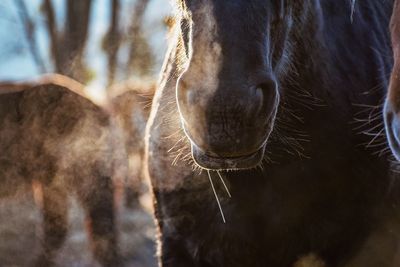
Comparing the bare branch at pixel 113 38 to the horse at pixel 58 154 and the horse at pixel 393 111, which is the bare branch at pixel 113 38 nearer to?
the horse at pixel 58 154

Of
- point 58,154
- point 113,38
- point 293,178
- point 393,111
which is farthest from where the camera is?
point 113,38

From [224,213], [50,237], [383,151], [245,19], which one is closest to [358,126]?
[383,151]

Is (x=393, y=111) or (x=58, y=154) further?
(x=58, y=154)

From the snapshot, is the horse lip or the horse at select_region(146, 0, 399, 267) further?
the horse at select_region(146, 0, 399, 267)

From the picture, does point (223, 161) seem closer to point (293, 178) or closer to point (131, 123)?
point (293, 178)

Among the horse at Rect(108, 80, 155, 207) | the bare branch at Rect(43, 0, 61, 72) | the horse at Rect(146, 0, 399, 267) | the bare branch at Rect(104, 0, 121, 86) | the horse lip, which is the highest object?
the horse lip

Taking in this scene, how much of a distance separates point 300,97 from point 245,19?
0.77m

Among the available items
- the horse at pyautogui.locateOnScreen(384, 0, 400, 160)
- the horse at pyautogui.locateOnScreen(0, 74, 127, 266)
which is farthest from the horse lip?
the horse at pyautogui.locateOnScreen(0, 74, 127, 266)

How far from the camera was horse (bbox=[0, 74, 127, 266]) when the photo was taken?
6898 mm

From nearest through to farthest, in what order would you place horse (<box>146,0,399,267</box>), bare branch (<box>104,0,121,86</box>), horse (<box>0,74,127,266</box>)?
horse (<box>146,0,399,267</box>), horse (<box>0,74,127,266</box>), bare branch (<box>104,0,121,86</box>)

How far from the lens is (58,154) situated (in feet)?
22.6

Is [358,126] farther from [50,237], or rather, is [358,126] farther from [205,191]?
[50,237]

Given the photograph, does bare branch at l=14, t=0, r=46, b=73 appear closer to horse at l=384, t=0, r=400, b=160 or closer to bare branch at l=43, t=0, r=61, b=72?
bare branch at l=43, t=0, r=61, b=72

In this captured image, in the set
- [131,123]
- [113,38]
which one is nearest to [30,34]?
[113,38]
